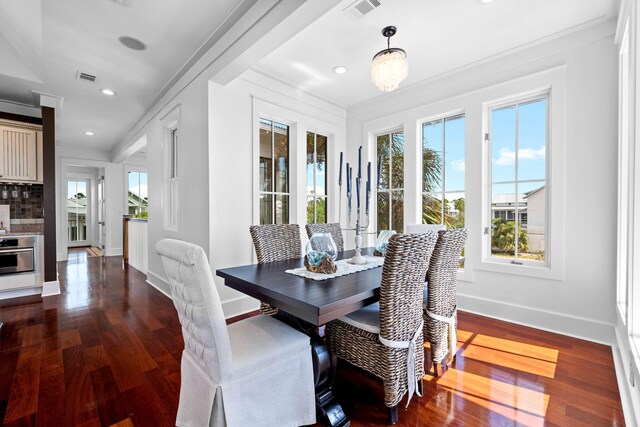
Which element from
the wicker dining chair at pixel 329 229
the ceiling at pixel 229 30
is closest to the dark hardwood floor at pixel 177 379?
the wicker dining chair at pixel 329 229

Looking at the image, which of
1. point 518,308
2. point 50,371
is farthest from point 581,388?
point 50,371

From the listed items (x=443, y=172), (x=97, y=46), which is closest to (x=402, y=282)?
(x=443, y=172)

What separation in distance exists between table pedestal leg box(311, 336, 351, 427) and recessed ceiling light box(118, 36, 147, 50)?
2.97 m

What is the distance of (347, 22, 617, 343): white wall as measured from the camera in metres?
2.37

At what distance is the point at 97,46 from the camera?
267 centimetres

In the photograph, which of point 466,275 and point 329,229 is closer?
point 329,229

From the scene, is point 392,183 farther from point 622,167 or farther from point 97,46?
point 97,46

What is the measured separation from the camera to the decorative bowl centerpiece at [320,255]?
1.74 metres

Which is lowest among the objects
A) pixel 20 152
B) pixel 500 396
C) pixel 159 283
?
pixel 500 396

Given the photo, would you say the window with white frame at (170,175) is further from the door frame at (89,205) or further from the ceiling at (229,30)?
the door frame at (89,205)

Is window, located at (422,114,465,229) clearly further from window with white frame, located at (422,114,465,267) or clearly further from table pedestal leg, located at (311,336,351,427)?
table pedestal leg, located at (311,336,351,427)

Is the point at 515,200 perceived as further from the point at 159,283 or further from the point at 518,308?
the point at 159,283

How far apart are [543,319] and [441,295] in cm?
160

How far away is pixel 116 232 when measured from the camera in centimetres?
717
